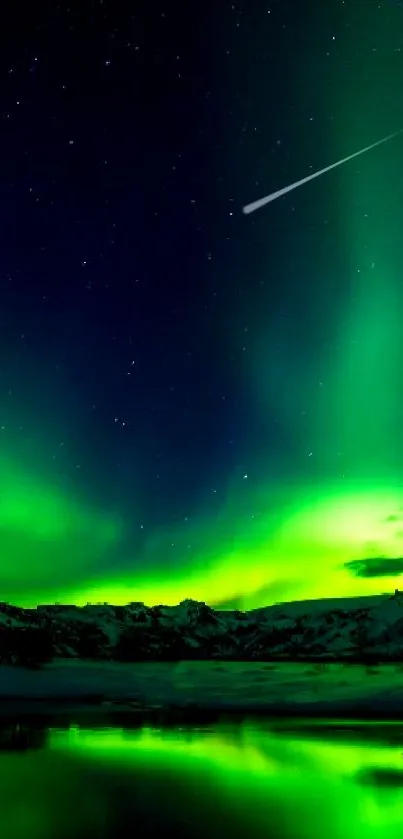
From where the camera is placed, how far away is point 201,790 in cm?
3117

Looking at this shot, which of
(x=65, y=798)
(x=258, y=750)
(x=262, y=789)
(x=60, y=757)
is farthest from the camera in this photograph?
(x=258, y=750)

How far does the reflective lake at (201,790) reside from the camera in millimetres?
22969

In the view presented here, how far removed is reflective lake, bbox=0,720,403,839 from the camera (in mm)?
22969

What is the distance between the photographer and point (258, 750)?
5275 centimetres

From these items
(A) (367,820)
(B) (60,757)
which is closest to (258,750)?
(B) (60,757)

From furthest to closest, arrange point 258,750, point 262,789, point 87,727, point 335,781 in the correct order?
point 87,727
point 258,750
point 335,781
point 262,789

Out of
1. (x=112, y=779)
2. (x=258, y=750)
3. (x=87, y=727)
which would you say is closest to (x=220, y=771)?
(x=112, y=779)

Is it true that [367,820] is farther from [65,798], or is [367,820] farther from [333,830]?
[65,798]

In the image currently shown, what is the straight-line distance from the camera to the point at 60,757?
48.2 meters

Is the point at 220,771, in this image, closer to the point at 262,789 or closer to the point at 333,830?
the point at 262,789

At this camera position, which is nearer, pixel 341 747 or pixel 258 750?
pixel 258 750

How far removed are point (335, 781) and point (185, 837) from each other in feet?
51.4

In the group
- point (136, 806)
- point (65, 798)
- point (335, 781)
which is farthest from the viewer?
point (335, 781)

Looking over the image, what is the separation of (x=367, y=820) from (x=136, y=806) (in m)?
6.37
